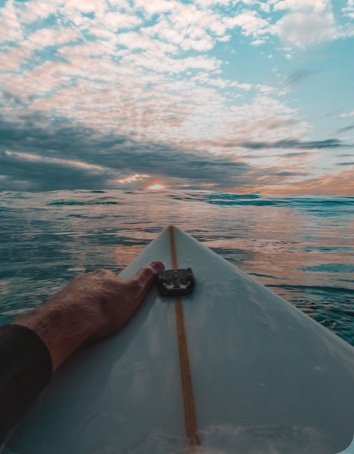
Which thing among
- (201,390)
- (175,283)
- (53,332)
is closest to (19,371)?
(53,332)

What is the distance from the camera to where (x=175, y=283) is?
243 centimetres

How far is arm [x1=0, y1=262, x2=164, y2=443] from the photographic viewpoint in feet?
3.70

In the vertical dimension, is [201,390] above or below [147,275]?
below

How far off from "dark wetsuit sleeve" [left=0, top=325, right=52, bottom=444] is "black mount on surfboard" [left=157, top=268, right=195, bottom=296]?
3.62 feet

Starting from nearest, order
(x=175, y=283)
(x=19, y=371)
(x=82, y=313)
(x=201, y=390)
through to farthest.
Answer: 1. (x=19, y=371)
2. (x=201, y=390)
3. (x=82, y=313)
4. (x=175, y=283)

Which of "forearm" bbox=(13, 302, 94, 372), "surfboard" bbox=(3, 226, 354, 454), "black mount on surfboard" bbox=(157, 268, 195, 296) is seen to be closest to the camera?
"surfboard" bbox=(3, 226, 354, 454)

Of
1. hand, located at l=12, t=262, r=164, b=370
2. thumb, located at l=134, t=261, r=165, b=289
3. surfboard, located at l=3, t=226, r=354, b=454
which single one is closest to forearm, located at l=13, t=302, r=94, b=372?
hand, located at l=12, t=262, r=164, b=370

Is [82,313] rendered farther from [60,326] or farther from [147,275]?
[147,275]

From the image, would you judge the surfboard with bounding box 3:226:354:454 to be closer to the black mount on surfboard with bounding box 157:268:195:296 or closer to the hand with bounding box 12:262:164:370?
the hand with bounding box 12:262:164:370

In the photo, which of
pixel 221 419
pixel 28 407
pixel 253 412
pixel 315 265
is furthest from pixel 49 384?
pixel 315 265

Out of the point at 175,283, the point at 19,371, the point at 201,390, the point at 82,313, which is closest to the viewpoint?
the point at 19,371

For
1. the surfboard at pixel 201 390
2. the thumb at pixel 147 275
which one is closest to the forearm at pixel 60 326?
the surfboard at pixel 201 390

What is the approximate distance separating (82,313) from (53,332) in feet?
0.62

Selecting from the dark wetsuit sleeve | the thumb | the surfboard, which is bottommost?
the surfboard
